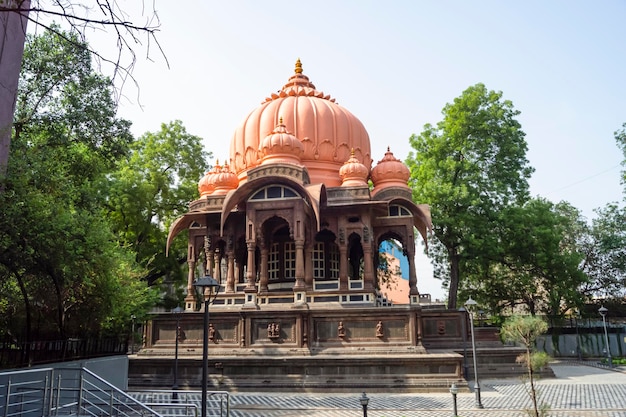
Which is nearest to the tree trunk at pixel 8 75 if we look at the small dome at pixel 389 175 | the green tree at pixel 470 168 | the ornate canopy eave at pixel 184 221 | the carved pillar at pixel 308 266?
the carved pillar at pixel 308 266

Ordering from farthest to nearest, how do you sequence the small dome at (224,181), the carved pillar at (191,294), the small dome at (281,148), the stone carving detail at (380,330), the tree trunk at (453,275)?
the tree trunk at (453,275) < the small dome at (224,181) < the small dome at (281,148) < the carved pillar at (191,294) < the stone carving detail at (380,330)

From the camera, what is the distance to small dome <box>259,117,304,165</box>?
69.2ft

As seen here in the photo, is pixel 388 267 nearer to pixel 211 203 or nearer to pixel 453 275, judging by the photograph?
pixel 453 275

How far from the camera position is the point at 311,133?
24000 mm

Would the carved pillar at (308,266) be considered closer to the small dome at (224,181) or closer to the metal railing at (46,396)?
the small dome at (224,181)

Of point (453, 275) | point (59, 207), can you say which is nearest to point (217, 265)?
point (59, 207)

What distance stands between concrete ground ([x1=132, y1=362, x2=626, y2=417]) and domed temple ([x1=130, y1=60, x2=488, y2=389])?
102 cm

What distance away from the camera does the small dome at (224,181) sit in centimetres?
2317

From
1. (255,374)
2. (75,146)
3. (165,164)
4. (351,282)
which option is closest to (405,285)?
(165,164)

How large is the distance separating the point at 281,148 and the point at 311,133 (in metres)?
3.27

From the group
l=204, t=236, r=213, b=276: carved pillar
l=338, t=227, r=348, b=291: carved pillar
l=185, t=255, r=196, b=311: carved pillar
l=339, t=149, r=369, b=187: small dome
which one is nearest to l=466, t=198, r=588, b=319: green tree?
l=339, t=149, r=369, b=187: small dome

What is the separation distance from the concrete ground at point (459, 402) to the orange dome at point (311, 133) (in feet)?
35.7

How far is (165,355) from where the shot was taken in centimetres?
1739

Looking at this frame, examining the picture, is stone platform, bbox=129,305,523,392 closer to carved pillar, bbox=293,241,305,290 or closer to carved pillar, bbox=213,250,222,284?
carved pillar, bbox=293,241,305,290
